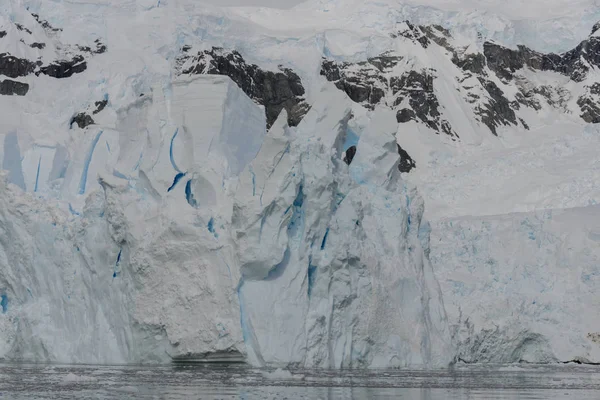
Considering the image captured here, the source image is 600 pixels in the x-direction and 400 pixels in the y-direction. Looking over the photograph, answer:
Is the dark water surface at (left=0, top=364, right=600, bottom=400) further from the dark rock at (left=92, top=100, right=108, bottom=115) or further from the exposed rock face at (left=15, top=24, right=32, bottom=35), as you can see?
the exposed rock face at (left=15, top=24, right=32, bottom=35)

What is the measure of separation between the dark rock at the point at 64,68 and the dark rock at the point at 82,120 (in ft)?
26.5

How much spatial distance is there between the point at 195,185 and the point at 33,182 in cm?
1214

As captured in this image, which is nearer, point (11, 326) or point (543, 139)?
point (11, 326)

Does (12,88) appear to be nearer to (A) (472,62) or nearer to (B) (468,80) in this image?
(B) (468,80)

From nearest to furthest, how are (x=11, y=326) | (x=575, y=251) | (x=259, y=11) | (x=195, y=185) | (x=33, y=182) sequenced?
1. (x=195, y=185)
2. (x=11, y=326)
3. (x=33, y=182)
4. (x=575, y=251)
5. (x=259, y=11)

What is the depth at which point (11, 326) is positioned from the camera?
28.7 meters

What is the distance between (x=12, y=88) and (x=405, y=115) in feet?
85.2

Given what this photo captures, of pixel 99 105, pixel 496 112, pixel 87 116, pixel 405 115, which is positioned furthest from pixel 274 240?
pixel 496 112

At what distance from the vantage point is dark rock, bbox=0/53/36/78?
66625 mm

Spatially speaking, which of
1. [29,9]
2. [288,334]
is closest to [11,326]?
[288,334]

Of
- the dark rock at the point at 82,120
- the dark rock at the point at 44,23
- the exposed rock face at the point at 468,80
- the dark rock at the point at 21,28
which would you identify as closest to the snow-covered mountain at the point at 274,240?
the dark rock at the point at 82,120

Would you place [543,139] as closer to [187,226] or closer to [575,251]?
[575,251]

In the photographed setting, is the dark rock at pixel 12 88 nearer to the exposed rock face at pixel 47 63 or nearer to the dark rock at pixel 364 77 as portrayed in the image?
the exposed rock face at pixel 47 63

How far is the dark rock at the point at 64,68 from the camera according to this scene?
2672 inches
